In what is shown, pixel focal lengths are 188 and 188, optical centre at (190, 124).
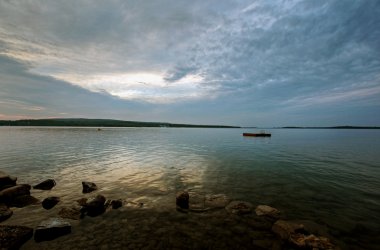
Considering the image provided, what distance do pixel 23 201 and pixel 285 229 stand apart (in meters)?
18.9

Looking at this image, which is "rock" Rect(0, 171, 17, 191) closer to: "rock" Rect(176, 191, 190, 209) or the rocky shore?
the rocky shore

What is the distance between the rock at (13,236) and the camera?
→ 9078 mm

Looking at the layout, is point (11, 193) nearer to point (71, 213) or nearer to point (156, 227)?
point (71, 213)

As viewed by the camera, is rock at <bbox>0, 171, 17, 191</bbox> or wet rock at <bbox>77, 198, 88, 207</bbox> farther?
rock at <bbox>0, 171, 17, 191</bbox>

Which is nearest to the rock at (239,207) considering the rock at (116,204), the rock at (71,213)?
the rock at (116,204)

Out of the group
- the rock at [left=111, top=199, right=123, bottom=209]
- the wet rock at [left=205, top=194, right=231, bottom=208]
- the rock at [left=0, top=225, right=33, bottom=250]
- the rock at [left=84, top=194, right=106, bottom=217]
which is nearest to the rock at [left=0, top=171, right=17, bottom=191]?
the rock at [left=0, top=225, right=33, bottom=250]

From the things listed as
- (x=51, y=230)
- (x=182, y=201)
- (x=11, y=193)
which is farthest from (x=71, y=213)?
(x=182, y=201)

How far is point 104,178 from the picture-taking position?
71.8 feet

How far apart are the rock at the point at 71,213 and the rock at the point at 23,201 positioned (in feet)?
13.2

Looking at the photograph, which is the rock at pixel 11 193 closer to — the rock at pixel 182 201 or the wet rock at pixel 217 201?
the rock at pixel 182 201

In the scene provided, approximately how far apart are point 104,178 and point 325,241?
68.4 feet

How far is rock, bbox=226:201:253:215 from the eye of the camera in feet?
44.3

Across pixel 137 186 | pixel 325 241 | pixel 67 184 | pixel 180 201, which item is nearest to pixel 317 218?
pixel 325 241

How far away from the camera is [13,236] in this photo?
9.59 metres
